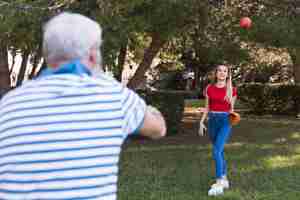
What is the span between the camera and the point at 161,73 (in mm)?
32469

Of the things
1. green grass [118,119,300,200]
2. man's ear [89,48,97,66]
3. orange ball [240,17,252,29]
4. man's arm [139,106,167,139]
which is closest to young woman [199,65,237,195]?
green grass [118,119,300,200]

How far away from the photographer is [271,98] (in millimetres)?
19172

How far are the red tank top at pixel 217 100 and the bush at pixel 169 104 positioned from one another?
6.13 meters

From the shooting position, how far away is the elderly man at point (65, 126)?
2064 mm

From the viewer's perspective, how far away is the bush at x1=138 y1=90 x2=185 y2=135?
42.7 ft

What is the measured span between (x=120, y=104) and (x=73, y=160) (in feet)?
0.91

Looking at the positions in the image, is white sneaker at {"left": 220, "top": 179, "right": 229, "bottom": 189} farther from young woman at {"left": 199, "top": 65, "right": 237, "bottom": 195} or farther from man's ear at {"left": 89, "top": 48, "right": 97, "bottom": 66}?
man's ear at {"left": 89, "top": 48, "right": 97, "bottom": 66}

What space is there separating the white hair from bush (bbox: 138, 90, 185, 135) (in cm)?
1082

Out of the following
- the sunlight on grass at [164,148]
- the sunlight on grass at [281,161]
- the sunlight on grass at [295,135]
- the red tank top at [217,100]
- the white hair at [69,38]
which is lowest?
the sunlight on grass at [295,135]

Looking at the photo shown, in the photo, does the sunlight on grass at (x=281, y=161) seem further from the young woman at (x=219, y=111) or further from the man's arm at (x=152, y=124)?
the man's arm at (x=152, y=124)

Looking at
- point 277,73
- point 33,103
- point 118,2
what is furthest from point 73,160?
point 277,73

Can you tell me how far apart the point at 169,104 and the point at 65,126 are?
1108 cm

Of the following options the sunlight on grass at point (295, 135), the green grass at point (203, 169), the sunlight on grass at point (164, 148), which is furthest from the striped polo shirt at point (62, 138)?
the sunlight on grass at point (295, 135)

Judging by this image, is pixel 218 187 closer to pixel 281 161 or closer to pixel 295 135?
pixel 281 161
